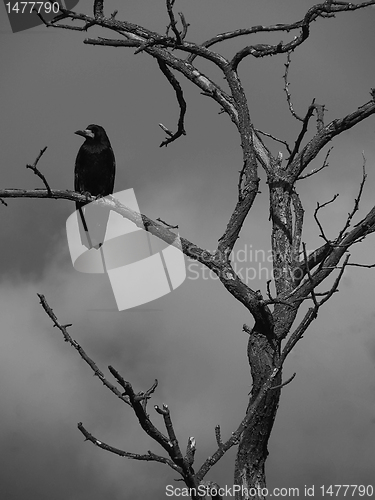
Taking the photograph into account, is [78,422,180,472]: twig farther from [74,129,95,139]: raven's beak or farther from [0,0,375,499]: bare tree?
[74,129,95,139]: raven's beak

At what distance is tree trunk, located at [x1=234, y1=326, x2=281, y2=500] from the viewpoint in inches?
174

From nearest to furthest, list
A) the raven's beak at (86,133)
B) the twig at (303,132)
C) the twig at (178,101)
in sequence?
the twig at (303,132) < the twig at (178,101) < the raven's beak at (86,133)

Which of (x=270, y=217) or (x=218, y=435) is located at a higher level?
(x=270, y=217)

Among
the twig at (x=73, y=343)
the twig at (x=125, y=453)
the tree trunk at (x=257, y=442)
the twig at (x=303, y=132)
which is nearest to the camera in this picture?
the twig at (x=125, y=453)

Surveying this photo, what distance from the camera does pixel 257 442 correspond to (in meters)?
4.48

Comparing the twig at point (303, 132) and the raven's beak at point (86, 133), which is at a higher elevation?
the raven's beak at point (86, 133)

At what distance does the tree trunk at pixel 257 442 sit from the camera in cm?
441

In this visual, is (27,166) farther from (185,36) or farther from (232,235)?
(185,36)

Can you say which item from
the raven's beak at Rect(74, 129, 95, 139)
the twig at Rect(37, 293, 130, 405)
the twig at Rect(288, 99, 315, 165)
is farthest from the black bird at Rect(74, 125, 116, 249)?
the twig at Rect(37, 293, 130, 405)

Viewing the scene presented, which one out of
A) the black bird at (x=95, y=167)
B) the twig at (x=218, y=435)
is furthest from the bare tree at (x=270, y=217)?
the black bird at (x=95, y=167)

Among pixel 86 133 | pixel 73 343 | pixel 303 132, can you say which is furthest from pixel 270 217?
pixel 86 133

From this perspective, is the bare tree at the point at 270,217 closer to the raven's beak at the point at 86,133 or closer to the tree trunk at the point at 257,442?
the tree trunk at the point at 257,442

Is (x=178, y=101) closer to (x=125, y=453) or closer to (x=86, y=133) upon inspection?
(x=86, y=133)

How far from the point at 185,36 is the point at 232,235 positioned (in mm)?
2031
